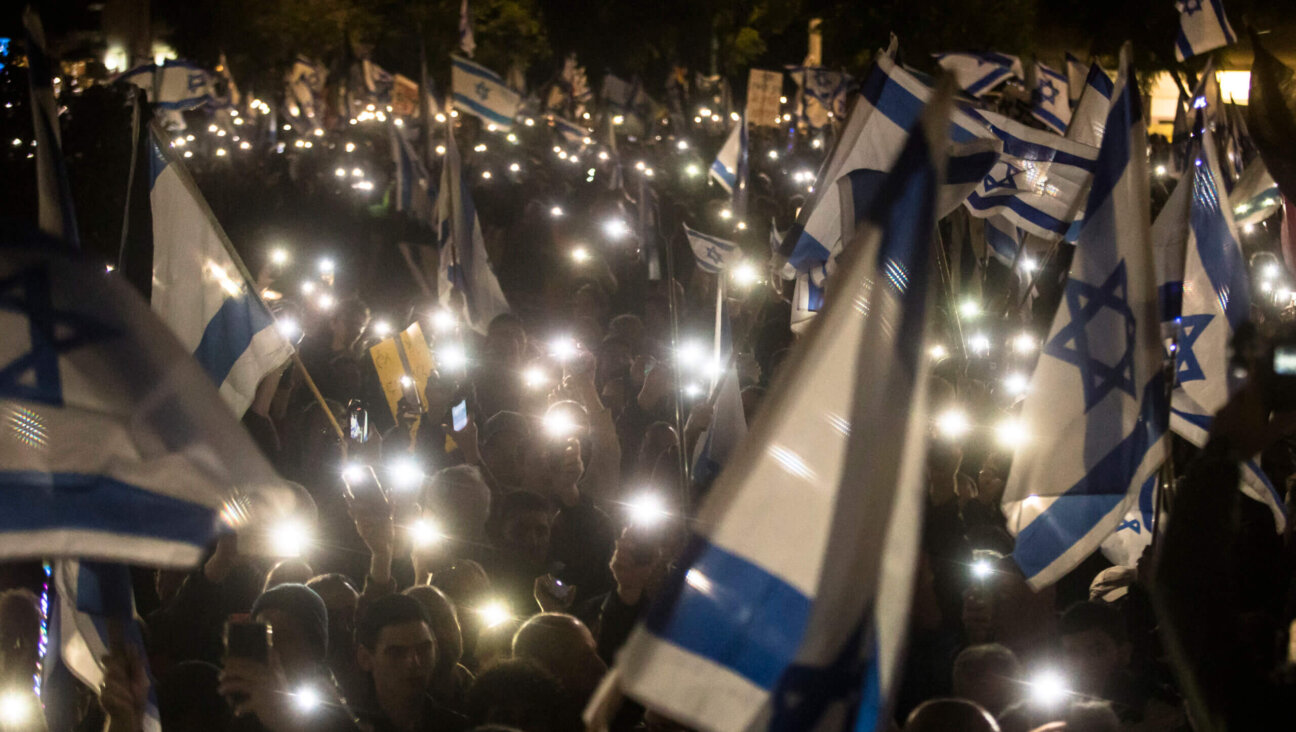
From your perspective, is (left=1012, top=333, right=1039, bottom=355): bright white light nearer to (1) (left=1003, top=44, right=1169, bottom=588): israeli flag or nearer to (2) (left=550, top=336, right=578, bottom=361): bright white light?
(2) (left=550, top=336, right=578, bottom=361): bright white light

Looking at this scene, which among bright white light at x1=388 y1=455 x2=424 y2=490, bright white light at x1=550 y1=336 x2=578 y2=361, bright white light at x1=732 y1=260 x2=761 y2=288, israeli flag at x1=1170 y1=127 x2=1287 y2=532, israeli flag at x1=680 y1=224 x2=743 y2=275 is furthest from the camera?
bright white light at x1=732 y1=260 x2=761 y2=288

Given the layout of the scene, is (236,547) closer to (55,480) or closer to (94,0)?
(55,480)

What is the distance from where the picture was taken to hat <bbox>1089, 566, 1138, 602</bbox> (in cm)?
495

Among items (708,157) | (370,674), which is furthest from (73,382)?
(708,157)

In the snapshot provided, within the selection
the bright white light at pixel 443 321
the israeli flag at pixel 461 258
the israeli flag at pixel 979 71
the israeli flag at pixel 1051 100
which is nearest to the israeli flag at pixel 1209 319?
the israeli flag at pixel 461 258

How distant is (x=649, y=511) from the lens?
5023mm

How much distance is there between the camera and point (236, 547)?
189 inches

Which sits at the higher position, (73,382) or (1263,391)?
(1263,391)

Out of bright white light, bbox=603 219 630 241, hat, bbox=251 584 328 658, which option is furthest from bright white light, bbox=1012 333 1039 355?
bright white light, bbox=603 219 630 241

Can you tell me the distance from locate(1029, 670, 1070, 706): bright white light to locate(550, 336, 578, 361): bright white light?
177 inches

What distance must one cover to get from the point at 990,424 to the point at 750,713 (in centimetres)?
452

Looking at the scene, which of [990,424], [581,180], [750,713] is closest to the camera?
[750,713]

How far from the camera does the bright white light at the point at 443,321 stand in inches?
345

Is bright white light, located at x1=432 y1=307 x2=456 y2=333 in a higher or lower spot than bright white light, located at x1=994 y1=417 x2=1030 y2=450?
lower
